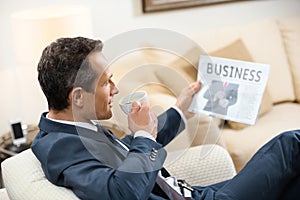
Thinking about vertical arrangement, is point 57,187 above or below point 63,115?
below

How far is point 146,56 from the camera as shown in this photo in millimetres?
2471

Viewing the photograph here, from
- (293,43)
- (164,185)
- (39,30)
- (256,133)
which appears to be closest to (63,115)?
(164,185)

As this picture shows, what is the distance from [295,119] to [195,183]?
2.95 ft

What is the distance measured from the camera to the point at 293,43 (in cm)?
280

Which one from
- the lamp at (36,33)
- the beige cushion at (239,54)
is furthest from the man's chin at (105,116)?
the beige cushion at (239,54)

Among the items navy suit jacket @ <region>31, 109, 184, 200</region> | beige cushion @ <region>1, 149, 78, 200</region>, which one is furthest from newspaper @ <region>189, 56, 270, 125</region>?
beige cushion @ <region>1, 149, 78, 200</region>

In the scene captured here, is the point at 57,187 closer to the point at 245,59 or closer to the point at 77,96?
the point at 77,96

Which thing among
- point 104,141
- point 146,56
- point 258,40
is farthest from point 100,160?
point 258,40

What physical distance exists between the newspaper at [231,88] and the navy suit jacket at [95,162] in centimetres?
58

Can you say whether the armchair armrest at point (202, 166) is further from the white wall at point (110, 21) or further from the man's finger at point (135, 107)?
the white wall at point (110, 21)

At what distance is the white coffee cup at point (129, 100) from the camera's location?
1.35 meters

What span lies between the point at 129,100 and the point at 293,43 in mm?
1729

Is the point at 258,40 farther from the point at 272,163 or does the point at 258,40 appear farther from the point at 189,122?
the point at 272,163

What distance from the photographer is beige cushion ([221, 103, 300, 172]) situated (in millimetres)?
2199
